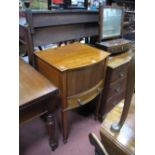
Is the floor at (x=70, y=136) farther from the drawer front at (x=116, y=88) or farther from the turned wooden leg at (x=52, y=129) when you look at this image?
the drawer front at (x=116, y=88)

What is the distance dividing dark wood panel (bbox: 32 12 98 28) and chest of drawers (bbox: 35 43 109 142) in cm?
23

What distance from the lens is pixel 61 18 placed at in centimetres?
147

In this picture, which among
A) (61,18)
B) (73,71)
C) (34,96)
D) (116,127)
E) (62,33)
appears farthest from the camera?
(62,33)

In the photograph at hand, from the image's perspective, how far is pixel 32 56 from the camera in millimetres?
1409

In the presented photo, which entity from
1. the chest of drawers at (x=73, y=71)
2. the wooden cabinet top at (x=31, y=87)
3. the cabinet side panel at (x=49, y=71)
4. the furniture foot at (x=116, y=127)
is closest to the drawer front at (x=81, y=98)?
the chest of drawers at (x=73, y=71)

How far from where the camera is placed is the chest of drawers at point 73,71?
3.93 feet

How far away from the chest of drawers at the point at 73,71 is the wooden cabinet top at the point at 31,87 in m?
0.13

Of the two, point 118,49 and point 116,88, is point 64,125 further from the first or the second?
point 118,49

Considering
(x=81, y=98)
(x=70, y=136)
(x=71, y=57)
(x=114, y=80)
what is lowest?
(x=70, y=136)

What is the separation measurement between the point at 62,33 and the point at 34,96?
81 cm

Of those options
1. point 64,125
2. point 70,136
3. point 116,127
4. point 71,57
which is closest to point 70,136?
point 70,136
